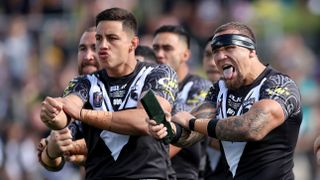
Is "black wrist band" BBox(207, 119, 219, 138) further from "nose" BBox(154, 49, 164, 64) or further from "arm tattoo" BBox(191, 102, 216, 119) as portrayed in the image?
"nose" BBox(154, 49, 164, 64)

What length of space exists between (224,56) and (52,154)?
93.6 inches

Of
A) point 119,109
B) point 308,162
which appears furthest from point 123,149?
point 308,162

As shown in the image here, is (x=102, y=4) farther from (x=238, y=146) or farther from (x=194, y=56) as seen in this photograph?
(x=238, y=146)

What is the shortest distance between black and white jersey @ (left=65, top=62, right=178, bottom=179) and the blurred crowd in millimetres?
9362

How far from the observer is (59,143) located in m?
10.6

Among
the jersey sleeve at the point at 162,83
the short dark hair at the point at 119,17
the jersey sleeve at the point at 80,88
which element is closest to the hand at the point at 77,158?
the jersey sleeve at the point at 80,88

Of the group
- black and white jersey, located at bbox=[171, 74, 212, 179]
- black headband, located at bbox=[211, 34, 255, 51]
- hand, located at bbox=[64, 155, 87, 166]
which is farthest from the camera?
black and white jersey, located at bbox=[171, 74, 212, 179]

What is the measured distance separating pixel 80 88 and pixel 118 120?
0.71 metres

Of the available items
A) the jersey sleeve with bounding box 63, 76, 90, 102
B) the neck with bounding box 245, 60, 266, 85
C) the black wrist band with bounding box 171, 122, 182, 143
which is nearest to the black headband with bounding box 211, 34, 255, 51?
the neck with bounding box 245, 60, 266, 85

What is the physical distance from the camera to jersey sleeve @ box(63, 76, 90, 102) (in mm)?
10391

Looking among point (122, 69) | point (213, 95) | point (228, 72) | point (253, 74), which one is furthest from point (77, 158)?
point (253, 74)

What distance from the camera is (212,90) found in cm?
1050

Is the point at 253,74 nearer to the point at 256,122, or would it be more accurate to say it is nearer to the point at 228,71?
the point at 228,71

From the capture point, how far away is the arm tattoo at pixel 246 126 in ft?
30.9
